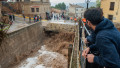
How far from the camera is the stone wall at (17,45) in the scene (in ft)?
28.4

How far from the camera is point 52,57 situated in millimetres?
12328

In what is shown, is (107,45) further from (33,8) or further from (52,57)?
(33,8)

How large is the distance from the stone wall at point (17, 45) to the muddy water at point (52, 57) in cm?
108

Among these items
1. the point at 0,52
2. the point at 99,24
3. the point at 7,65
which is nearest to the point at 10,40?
the point at 0,52

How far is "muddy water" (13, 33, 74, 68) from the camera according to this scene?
10602 millimetres

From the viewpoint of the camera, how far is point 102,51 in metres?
1.14

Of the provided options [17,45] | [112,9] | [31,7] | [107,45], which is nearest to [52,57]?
[17,45]

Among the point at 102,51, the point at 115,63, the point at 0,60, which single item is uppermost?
the point at 102,51

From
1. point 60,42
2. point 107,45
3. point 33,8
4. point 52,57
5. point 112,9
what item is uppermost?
point 33,8

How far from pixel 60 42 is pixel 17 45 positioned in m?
7.41

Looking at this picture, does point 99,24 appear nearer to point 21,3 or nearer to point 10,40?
point 10,40

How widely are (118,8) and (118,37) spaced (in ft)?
65.8

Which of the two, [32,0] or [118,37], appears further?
[32,0]

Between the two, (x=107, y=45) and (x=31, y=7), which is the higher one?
(x=31, y=7)
